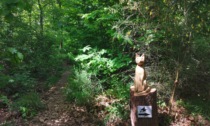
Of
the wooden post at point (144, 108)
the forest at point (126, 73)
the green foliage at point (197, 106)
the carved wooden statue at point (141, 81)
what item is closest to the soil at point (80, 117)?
the forest at point (126, 73)

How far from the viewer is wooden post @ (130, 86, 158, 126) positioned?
4.48 meters

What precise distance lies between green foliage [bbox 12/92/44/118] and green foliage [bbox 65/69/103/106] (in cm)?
83

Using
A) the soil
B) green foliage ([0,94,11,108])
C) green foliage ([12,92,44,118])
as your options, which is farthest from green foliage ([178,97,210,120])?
green foliage ([0,94,11,108])

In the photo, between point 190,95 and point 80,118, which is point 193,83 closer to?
point 190,95

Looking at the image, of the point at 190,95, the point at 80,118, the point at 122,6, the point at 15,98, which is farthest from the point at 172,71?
the point at 15,98

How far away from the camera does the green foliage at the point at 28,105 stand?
17.5ft

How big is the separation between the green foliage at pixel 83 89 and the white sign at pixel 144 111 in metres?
1.57

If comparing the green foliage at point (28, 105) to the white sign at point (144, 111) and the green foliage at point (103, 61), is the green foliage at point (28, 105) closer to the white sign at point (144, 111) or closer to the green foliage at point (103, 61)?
the green foliage at point (103, 61)

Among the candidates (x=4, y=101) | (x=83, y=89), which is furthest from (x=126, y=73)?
(x=4, y=101)

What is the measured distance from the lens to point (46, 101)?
6207 mm

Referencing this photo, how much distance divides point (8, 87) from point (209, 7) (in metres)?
5.65

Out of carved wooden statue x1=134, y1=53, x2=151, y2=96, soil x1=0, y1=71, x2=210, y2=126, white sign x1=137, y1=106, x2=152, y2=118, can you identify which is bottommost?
soil x1=0, y1=71, x2=210, y2=126

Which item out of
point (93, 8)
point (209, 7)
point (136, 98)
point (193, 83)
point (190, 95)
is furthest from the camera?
point (93, 8)

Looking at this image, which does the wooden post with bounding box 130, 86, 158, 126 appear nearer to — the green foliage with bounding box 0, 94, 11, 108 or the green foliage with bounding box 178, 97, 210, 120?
the green foliage with bounding box 178, 97, 210, 120
